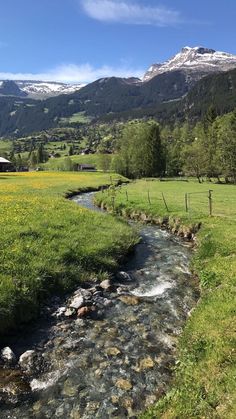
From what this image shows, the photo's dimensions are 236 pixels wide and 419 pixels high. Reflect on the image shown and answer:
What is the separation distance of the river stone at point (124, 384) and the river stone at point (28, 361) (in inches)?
120

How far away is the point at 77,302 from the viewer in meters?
18.1

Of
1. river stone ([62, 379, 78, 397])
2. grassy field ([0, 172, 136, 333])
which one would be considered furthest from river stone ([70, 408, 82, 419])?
grassy field ([0, 172, 136, 333])

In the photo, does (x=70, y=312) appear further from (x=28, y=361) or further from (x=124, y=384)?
(x=124, y=384)

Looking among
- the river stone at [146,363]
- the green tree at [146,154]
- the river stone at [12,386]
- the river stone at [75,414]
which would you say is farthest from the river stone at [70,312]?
the green tree at [146,154]

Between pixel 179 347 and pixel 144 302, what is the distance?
4.88 metres

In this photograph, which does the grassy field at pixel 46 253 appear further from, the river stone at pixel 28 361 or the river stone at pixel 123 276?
the river stone at pixel 28 361

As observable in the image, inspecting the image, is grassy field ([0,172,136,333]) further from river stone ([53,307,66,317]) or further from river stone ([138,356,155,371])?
river stone ([138,356,155,371])

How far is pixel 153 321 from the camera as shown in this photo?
1678 cm

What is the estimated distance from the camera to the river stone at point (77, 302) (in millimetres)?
17850

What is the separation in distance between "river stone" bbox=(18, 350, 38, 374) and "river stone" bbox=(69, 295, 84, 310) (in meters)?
4.07

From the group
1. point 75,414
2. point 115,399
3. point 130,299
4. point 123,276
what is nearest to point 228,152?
point 123,276

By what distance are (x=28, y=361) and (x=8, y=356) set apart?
78 centimetres

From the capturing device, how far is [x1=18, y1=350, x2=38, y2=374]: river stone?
42.9 feet

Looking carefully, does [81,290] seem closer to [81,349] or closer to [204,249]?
[81,349]
